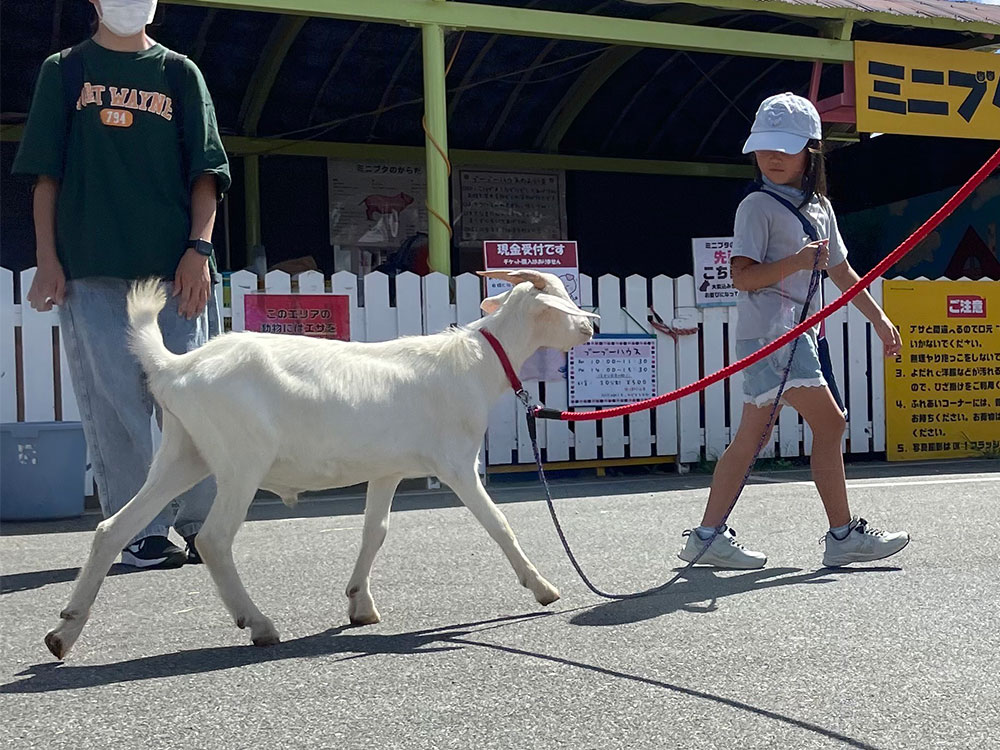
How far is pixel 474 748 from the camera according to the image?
264cm

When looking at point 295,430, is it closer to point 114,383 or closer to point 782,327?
point 114,383

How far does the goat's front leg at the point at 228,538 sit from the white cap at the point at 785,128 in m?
2.44

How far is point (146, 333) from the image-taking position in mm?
3799

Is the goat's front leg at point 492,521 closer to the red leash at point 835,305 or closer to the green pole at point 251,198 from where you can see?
the red leash at point 835,305

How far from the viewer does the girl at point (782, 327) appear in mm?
4797

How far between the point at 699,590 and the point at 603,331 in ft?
16.7

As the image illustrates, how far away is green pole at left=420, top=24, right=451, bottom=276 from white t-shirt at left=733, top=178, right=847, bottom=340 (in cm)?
461

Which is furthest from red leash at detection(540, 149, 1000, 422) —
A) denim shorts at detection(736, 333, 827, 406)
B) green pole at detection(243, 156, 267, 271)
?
green pole at detection(243, 156, 267, 271)

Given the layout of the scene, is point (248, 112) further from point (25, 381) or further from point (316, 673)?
point (316, 673)

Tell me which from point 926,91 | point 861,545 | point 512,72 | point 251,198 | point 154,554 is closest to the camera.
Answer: point 861,545

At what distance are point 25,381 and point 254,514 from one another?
6.25 ft

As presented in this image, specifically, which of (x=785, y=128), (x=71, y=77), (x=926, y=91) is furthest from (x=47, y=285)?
(x=926, y=91)

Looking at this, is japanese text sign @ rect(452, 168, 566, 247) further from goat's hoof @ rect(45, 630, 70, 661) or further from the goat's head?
goat's hoof @ rect(45, 630, 70, 661)

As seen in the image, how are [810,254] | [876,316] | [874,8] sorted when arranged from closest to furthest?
1. [810,254]
2. [876,316]
3. [874,8]
